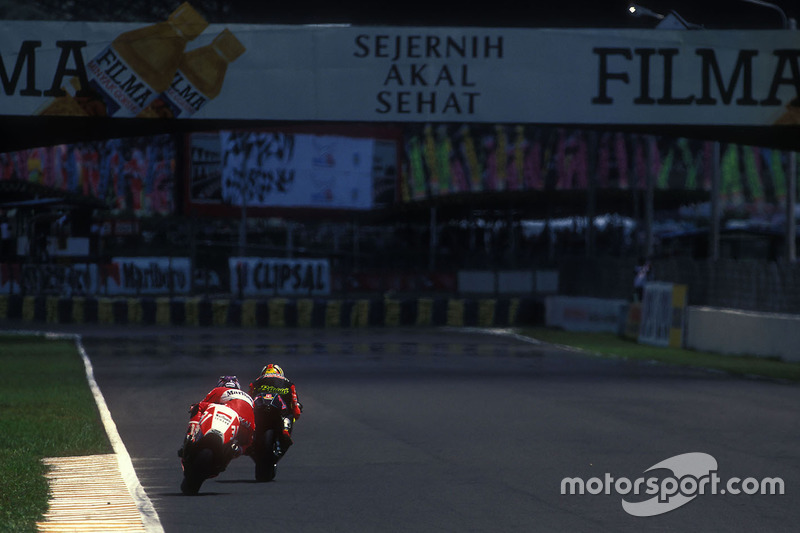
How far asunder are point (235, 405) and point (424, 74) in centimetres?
1304

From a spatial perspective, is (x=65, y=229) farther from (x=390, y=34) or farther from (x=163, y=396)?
(x=163, y=396)

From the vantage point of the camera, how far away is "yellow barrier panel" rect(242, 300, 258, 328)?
3669cm

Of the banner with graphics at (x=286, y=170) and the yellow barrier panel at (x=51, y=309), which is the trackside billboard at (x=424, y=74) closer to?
the yellow barrier panel at (x=51, y=309)

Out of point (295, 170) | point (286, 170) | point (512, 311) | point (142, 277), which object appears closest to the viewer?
point (512, 311)

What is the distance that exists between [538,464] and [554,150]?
53449 millimetres

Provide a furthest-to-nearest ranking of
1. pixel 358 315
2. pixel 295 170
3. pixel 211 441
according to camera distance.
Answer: pixel 295 170, pixel 358 315, pixel 211 441

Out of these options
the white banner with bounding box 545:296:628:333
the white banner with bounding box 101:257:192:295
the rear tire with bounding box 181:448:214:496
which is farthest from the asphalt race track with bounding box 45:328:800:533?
the white banner with bounding box 101:257:192:295

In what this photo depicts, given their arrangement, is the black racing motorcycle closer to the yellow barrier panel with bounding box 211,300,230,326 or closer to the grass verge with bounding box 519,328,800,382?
the grass verge with bounding box 519,328,800,382

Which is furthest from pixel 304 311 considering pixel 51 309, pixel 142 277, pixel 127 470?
pixel 127 470

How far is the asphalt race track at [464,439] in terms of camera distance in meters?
8.38

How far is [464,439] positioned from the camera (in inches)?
494

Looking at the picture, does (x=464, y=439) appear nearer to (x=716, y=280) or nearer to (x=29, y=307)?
(x=716, y=280)

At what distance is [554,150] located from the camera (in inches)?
2493

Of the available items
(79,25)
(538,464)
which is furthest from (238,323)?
(538,464)
